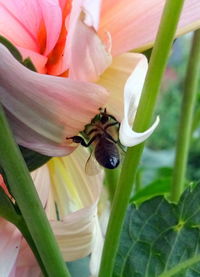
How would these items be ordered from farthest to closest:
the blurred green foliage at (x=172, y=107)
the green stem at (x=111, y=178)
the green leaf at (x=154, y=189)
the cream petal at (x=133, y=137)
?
1. the blurred green foliage at (x=172, y=107)
2. the green leaf at (x=154, y=189)
3. the green stem at (x=111, y=178)
4. the cream petal at (x=133, y=137)

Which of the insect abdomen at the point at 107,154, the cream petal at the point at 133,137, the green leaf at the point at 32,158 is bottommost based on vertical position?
the insect abdomen at the point at 107,154

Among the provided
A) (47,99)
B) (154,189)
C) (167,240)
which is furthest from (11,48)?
(154,189)

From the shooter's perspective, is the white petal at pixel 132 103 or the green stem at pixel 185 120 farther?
the green stem at pixel 185 120

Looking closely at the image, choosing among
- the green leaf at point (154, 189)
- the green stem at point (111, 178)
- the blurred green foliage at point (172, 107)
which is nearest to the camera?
the green stem at point (111, 178)

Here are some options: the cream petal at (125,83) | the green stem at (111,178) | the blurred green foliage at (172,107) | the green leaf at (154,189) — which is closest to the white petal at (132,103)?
the cream petal at (125,83)

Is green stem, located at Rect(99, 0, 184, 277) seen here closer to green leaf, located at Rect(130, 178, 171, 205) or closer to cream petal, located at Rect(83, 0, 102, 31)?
cream petal, located at Rect(83, 0, 102, 31)

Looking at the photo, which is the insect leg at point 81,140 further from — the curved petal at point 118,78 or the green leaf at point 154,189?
the green leaf at point 154,189

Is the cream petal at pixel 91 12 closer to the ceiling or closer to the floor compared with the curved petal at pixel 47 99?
closer to the ceiling

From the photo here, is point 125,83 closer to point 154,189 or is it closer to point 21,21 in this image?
point 21,21
